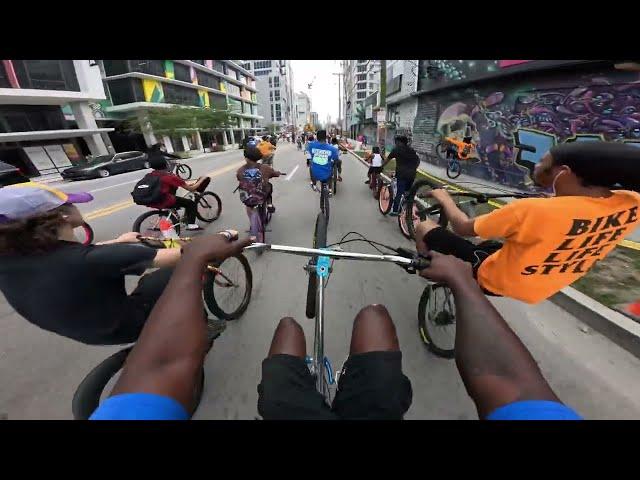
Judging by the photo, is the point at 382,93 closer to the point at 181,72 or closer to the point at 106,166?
the point at 106,166

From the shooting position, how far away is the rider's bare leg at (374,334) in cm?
138

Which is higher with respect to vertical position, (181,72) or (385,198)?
(181,72)

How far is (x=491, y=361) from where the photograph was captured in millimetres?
730

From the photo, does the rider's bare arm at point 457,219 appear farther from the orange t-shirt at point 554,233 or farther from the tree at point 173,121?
the tree at point 173,121

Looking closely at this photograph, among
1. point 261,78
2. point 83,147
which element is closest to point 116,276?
point 83,147

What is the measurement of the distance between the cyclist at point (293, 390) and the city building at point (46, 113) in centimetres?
2773

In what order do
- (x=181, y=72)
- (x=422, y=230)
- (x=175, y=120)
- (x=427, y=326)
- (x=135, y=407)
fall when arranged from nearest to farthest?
(x=135, y=407), (x=422, y=230), (x=427, y=326), (x=175, y=120), (x=181, y=72)

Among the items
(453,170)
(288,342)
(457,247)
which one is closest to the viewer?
(288,342)

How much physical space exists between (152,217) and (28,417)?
403 centimetres

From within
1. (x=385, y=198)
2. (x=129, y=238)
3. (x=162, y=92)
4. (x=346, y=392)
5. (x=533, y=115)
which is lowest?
(x=385, y=198)

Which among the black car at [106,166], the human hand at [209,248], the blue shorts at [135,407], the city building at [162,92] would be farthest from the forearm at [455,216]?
the city building at [162,92]

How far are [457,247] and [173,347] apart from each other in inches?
94.0

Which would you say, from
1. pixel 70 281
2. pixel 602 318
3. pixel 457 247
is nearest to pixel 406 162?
pixel 457 247

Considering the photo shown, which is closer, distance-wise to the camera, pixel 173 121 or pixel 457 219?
pixel 457 219
